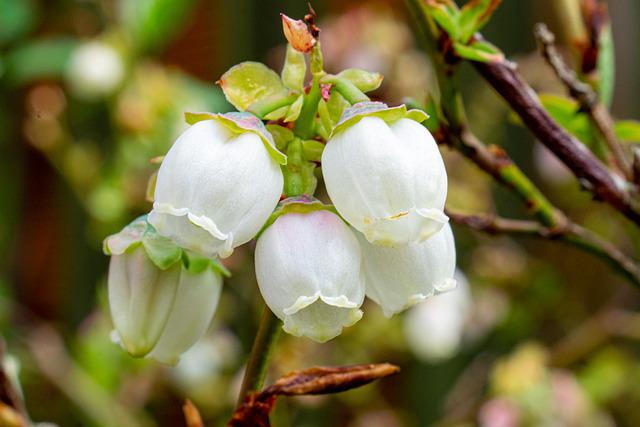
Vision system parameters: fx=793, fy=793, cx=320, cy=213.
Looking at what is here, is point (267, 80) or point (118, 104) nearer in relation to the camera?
point (267, 80)

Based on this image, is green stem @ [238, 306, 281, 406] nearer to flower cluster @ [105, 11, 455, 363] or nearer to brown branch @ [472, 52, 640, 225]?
flower cluster @ [105, 11, 455, 363]

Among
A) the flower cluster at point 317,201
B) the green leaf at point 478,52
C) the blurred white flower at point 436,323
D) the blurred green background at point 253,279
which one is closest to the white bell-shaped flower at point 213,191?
the flower cluster at point 317,201

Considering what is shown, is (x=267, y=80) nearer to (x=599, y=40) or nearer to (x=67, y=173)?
(x=599, y=40)

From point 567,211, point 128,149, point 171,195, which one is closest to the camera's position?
point 171,195

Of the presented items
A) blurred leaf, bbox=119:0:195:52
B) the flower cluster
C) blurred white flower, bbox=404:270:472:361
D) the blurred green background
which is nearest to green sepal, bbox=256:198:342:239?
the flower cluster

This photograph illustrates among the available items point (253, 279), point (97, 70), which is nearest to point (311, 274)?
point (253, 279)

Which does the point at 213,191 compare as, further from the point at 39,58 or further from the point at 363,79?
the point at 39,58

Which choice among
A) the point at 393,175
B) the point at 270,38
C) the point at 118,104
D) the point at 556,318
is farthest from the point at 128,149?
the point at 393,175
